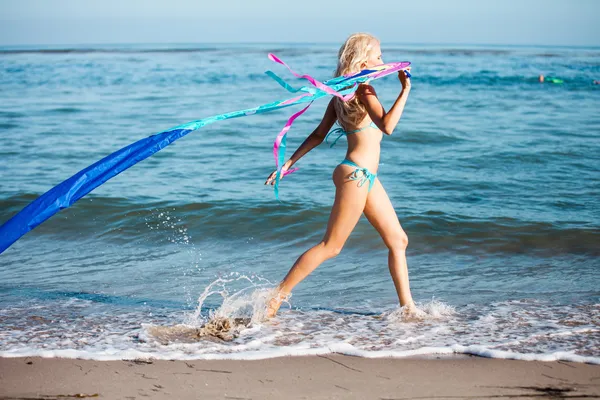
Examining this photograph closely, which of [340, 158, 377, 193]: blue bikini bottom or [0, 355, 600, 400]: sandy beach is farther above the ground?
[340, 158, 377, 193]: blue bikini bottom

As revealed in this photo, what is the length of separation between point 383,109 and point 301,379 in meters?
1.66

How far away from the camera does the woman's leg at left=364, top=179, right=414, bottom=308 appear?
438 cm

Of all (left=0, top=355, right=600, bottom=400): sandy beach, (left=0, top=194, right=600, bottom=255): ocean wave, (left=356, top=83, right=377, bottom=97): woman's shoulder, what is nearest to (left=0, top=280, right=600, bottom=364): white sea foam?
(left=0, top=355, right=600, bottom=400): sandy beach

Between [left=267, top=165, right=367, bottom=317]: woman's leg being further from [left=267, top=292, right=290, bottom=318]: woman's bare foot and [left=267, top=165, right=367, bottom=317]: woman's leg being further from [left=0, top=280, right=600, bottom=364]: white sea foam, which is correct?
[left=0, top=280, right=600, bottom=364]: white sea foam

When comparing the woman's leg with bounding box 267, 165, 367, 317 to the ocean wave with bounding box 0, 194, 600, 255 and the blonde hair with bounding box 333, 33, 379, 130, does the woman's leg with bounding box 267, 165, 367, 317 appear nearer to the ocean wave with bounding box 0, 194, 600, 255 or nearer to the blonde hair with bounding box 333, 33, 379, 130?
the blonde hair with bounding box 333, 33, 379, 130

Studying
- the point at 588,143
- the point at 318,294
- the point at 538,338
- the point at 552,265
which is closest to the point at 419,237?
the point at 552,265

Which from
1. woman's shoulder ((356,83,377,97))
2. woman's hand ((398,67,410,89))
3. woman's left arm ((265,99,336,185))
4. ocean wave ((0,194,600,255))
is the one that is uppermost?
woman's hand ((398,67,410,89))

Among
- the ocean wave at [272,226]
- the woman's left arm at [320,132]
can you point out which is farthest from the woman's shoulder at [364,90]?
the ocean wave at [272,226]

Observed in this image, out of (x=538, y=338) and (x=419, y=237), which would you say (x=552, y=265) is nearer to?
(x=419, y=237)

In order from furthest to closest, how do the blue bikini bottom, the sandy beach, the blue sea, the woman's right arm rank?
1. the blue sea
2. the blue bikini bottom
3. the woman's right arm
4. the sandy beach

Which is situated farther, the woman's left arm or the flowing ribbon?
the woman's left arm

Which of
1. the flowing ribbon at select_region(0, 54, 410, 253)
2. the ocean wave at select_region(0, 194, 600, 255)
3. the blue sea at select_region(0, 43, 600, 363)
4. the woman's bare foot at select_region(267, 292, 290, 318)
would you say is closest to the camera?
the flowing ribbon at select_region(0, 54, 410, 253)

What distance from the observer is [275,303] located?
4.62 m

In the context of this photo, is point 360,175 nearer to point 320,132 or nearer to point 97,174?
point 320,132
